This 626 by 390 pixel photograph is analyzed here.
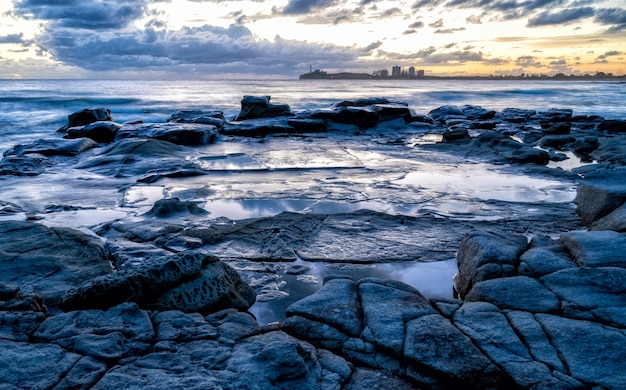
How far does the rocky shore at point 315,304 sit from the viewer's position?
2.43 m

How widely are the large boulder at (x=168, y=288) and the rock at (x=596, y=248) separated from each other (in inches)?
113

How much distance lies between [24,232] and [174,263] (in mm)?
2598

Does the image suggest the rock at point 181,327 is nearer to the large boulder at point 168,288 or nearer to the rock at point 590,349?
the large boulder at point 168,288

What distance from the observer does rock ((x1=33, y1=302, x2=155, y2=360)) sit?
2570 mm

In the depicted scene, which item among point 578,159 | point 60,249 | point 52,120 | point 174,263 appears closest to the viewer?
point 174,263

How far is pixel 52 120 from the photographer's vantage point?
2270 centimetres

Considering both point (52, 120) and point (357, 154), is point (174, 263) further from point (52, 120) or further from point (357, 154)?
point (52, 120)

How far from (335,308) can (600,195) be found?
447 cm

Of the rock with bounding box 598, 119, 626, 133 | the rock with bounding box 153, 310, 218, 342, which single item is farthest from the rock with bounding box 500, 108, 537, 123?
the rock with bounding box 153, 310, 218, 342

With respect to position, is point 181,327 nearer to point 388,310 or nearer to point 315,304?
point 315,304

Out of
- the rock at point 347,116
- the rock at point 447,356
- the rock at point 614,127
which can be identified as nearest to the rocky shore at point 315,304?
the rock at point 447,356

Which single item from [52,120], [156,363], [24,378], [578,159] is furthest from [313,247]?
[52,120]

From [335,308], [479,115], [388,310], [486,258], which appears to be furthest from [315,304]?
[479,115]

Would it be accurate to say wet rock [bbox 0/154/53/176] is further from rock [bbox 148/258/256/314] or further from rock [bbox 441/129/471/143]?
rock [bbox 441/129/471/143]
